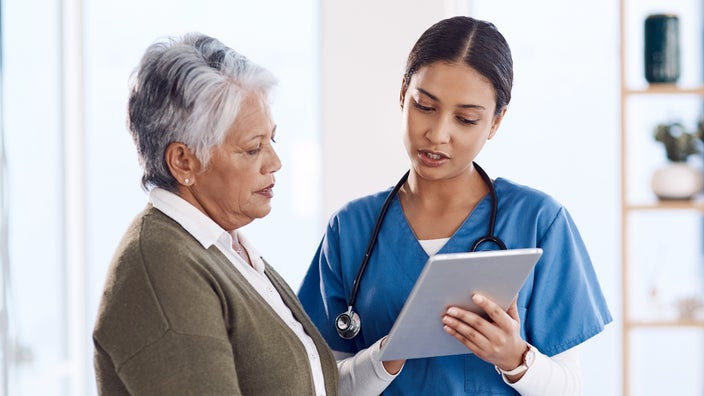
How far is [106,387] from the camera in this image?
124cm

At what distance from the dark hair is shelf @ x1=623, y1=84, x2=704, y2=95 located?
1395 mm

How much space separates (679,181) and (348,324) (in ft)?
5.54

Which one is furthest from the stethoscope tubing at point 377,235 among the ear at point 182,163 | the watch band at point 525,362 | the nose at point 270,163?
the ear at point 182,163

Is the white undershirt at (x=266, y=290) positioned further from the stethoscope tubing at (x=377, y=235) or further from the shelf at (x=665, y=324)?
the shelf at (x=665, y=324)

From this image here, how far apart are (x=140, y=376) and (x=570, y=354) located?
2.69 feet

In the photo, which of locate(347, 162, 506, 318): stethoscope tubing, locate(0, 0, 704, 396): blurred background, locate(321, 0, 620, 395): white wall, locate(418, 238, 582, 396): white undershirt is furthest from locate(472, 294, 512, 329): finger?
locate(321, 0, 620, 395): white wall

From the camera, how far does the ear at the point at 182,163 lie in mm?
1331

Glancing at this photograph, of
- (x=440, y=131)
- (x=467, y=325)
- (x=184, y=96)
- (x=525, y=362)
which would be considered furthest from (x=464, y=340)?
(x=184, y=96)

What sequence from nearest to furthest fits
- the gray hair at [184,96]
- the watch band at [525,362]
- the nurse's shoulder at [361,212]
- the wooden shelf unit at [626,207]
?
the gray hair at [184,96] → the watch band at [525,362] → the nurse's shoulder at [361,212] → the wooden shelf unit at [626,207]

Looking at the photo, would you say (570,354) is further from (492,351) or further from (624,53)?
(624,53)

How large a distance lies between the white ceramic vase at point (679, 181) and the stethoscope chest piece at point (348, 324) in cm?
164

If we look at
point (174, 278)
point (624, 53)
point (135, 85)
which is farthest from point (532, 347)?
point (624, 53)

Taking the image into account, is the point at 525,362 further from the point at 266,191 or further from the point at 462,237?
the point at 266,191

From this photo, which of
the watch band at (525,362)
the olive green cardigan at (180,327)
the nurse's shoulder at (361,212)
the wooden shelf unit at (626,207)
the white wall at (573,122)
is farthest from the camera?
the white wall at (573,122)
